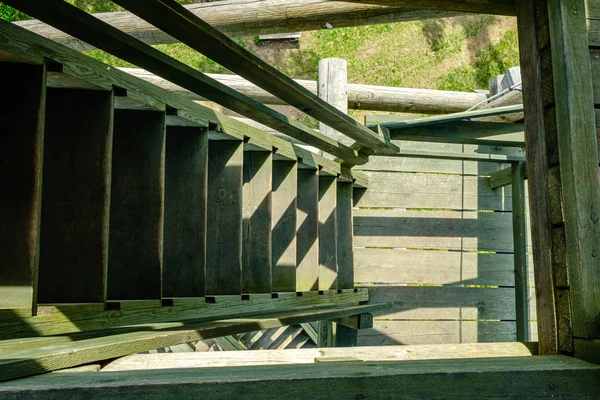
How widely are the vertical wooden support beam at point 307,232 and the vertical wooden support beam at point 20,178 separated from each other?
2.91 m

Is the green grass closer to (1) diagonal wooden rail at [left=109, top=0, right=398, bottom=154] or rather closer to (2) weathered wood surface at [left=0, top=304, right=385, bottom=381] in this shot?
(1) diagonal wooden rail at [left=109, top=0, right=398, bottom=154]

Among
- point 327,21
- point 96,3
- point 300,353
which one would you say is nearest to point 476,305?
point 327,21

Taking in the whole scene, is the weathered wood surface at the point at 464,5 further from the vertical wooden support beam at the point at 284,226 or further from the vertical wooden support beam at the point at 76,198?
the vertical wooden support beam at the point at 284,226

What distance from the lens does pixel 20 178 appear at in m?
2.34

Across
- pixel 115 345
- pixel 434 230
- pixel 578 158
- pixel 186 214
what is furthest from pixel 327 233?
pixel 115 345

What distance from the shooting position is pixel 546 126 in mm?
2541

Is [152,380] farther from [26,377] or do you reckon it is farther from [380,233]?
[380,233]

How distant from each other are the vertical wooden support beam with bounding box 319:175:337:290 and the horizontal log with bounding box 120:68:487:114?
2.89 feet

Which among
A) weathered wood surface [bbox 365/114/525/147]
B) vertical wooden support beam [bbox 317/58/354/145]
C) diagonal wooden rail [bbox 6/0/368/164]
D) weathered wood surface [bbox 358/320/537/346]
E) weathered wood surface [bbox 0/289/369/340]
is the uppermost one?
vertical wooden support beam [bbox 317/58/354/145]

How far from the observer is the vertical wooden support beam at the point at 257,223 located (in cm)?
421

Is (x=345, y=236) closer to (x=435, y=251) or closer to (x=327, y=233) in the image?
(x=327, y=233)

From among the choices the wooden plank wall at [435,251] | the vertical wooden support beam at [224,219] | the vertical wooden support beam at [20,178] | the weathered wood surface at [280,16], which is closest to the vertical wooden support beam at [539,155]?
the weathered wood surface at [280,16]

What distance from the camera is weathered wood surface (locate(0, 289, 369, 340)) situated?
2.18m

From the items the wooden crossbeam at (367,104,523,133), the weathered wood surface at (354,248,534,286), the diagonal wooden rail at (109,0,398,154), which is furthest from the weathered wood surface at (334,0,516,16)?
the weathered wood surface at (354,248,534,286)
